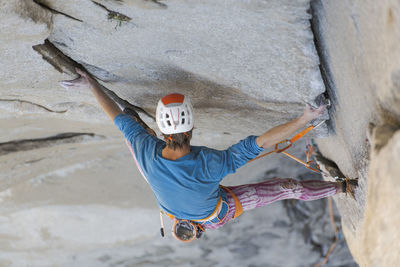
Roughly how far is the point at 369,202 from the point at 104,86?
206cm

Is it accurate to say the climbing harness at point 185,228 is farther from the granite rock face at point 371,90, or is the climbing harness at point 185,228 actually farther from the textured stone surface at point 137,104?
the granite rock face at point 371,90

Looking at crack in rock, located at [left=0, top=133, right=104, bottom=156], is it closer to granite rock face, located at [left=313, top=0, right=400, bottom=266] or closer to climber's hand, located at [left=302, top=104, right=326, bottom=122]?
climber's hand, located at [left=302, top=104, right=326, bottom=122]

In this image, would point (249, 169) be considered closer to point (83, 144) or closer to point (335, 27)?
point (83, 144)

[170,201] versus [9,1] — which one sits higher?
[9,1]

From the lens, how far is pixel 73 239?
5.66 metres

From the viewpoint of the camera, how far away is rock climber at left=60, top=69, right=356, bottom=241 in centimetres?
249

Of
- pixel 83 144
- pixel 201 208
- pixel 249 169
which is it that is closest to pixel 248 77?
pixel 201 208

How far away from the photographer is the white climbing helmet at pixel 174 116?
2492 mm

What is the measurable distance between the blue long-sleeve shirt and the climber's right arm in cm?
14

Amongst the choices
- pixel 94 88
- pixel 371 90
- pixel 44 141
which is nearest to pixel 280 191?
pixel 371 90

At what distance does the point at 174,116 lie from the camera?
8.15ft

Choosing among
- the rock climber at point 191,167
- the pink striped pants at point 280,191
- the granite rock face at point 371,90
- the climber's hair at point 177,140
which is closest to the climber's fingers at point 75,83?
the rock climber at point 191,167

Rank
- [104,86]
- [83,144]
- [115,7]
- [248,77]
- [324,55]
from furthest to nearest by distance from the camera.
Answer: [83,144], [104,86], [248,77], [324,55], [115,7]

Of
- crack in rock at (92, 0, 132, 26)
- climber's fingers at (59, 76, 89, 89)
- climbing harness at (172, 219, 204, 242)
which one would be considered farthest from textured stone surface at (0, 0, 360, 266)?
climbing harness at (172, 219, 204, 242)
